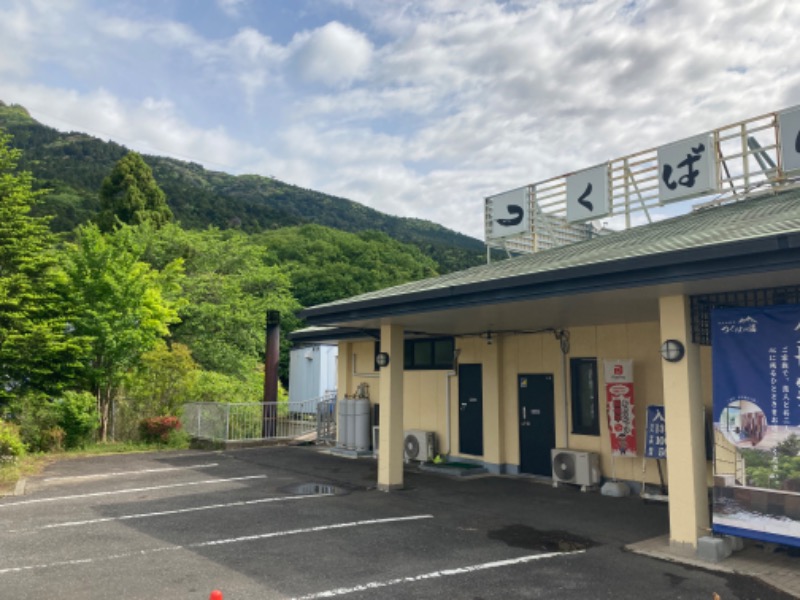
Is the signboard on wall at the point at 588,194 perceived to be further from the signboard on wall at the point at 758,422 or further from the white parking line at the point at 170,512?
the white parking line at the point at 170,512

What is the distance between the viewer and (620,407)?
9.29 meters

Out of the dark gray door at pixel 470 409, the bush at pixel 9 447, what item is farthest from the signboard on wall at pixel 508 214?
the bush at pixel 9 447

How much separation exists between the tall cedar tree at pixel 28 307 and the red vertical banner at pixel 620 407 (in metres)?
13.1

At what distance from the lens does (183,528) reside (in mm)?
7145

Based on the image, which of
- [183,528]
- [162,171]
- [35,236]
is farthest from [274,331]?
[162,171]

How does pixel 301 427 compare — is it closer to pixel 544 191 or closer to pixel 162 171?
pixel 544 191

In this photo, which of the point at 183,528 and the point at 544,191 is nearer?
the point at 183,528

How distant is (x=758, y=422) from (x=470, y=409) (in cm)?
684

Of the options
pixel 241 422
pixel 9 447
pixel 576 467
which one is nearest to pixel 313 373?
pixel 241 422

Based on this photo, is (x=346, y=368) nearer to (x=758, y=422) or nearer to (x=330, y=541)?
(x=330, y=541)

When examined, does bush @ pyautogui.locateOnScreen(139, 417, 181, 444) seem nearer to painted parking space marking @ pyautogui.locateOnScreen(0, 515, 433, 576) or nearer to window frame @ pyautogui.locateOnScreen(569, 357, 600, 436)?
painted parking space marking @ pyautogui.locateOnScreen(0, 515, 433, 576)

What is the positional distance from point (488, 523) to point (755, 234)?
15.1 feet

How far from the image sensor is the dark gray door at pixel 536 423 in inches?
424

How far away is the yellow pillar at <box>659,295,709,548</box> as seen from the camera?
6082 mm
